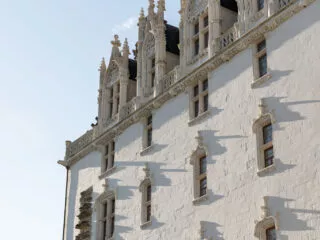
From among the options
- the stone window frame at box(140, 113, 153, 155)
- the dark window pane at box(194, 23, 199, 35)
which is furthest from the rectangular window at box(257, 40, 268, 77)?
the stone window frame at box(140, 113, 153, 155)

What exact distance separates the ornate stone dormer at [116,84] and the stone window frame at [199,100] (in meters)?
6.31

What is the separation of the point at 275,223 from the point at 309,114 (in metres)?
3.92

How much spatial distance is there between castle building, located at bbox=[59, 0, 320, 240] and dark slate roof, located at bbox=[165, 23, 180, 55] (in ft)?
0.16

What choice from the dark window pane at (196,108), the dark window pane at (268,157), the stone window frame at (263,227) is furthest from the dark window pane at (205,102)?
the stone window frame at (263,227)

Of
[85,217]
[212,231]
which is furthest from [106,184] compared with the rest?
[212,231]

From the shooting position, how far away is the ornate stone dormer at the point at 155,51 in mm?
35469

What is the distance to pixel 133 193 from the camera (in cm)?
3462

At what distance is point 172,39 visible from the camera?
121 feet

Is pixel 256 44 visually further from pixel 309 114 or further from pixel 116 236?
pixel 116 236

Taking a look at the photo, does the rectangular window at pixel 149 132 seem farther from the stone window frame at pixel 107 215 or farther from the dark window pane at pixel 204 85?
the dark window pane at pixel 204 85

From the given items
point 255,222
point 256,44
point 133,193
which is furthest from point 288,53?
point 133,193

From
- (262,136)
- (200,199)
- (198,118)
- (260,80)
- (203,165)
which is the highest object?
(260,80)

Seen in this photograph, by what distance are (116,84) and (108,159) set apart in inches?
166

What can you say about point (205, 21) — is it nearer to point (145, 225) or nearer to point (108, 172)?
point (108, 172)
